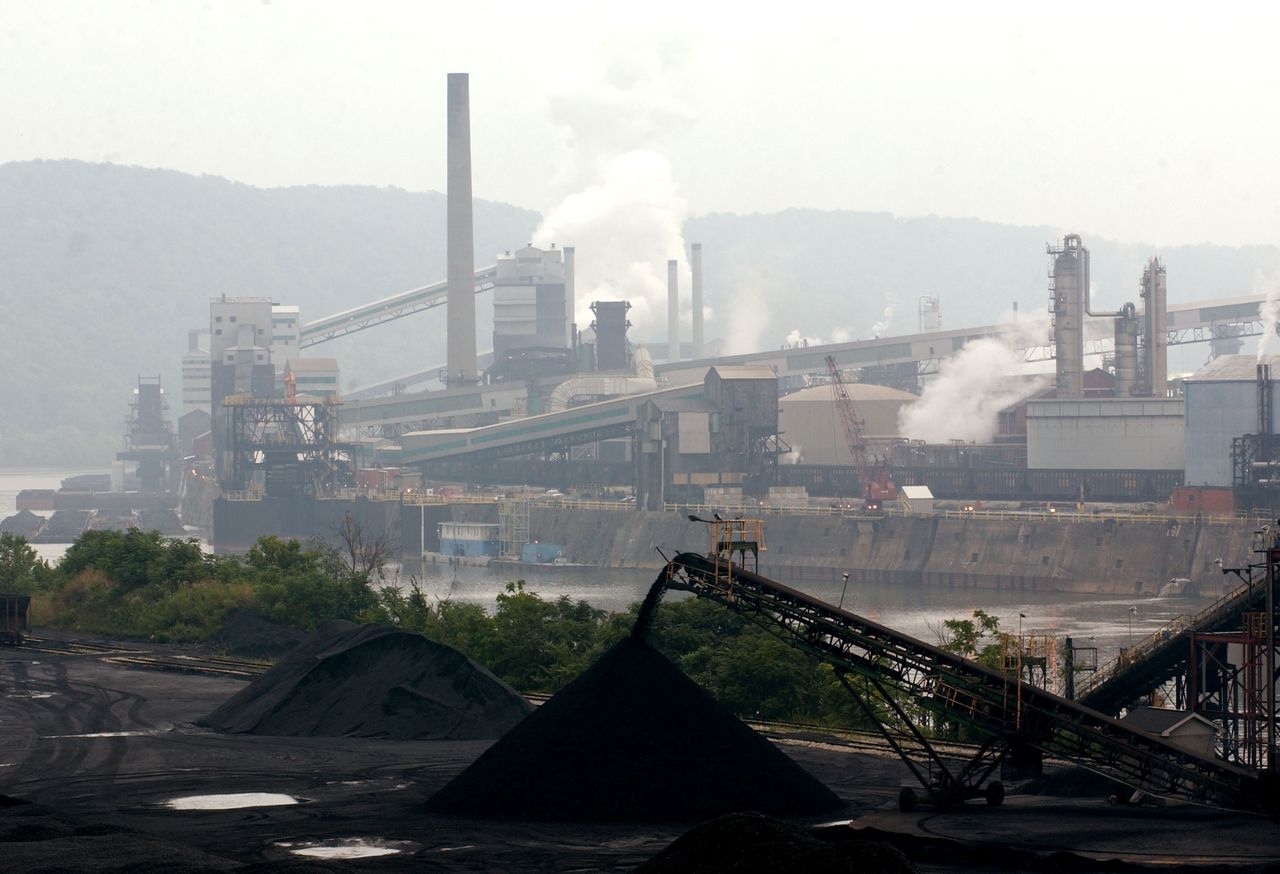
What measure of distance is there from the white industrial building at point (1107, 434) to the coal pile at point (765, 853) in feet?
336

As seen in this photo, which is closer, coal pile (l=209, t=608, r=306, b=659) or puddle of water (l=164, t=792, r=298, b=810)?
puddle of water (l=164, t=792, r=298, b=810)

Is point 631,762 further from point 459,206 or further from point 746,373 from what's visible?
point 459,206

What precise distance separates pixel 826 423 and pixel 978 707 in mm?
113927

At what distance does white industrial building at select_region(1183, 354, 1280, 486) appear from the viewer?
103688mm

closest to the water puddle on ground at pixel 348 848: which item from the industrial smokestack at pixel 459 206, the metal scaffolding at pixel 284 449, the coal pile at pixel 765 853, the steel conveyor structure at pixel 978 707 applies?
the steel conveyor structure at pixel 978 707

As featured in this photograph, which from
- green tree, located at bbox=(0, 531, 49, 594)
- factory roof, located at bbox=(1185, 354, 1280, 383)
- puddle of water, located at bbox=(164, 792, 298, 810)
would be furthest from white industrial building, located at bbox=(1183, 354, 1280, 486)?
puddle of water, located at bbox=(164, 792, 298, 810)

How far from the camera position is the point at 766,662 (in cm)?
4325

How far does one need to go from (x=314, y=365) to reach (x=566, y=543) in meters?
60.7

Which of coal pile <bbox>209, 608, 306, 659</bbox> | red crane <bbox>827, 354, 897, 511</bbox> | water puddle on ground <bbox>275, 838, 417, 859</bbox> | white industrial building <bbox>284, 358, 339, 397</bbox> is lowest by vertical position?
water puddle on ground <bbox>275, 838, 417, 859</bbox>

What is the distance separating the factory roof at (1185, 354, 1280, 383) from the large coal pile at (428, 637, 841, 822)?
80469mm

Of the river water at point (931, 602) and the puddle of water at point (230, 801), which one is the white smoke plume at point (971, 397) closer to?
the river water at point (931, 602)

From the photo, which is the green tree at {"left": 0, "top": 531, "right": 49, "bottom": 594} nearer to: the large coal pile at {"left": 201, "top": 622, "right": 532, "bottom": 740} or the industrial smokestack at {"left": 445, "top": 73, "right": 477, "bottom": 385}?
the large coal pile at {"left": 201, "top": 622, "right": 532, "bottom": 740}

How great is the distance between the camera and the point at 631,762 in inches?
1152

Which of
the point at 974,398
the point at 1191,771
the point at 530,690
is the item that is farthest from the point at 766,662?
the point at 974,398
